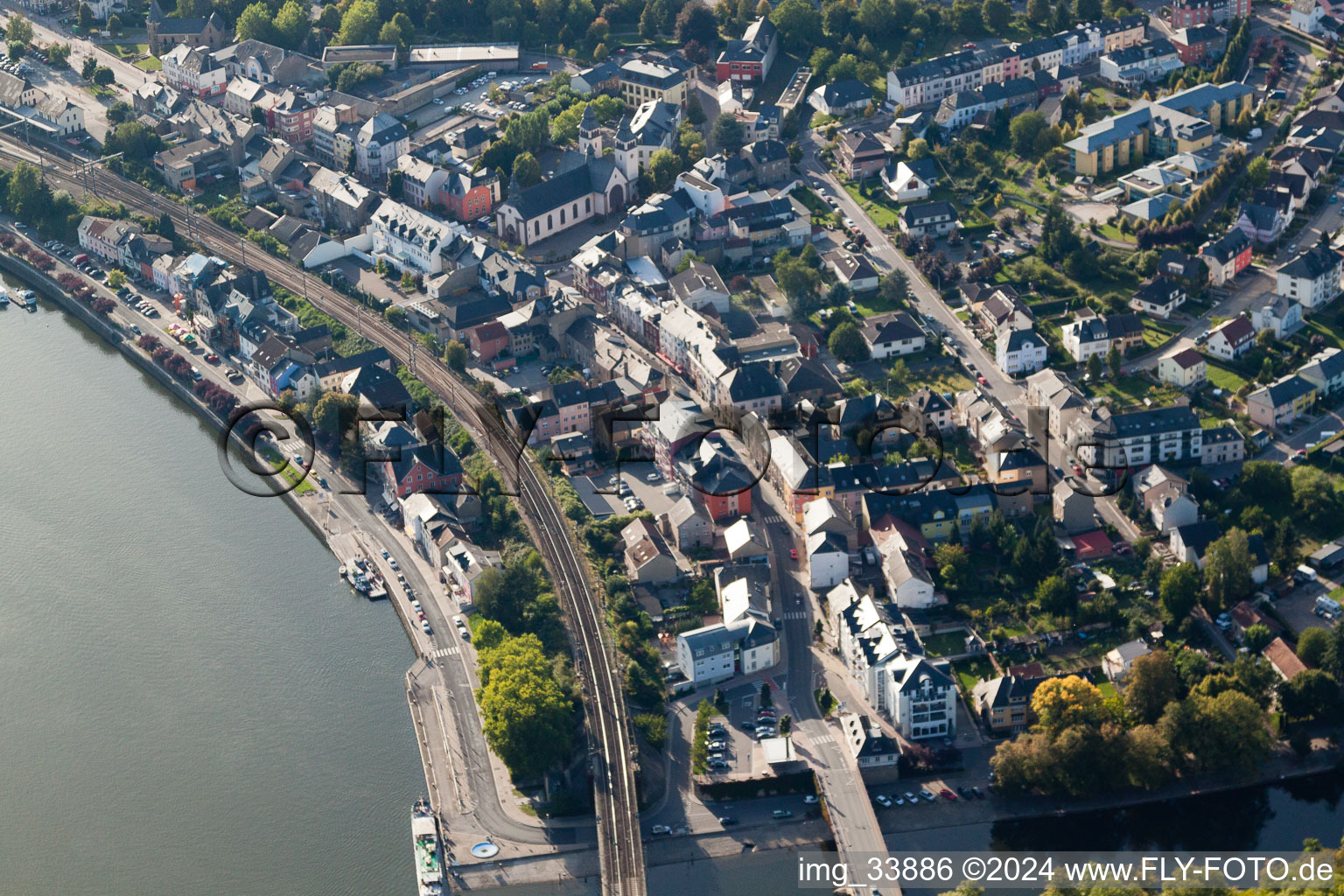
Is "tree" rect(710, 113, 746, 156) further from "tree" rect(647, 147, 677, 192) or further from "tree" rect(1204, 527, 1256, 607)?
"tree" rect(1204, 527, 1256, 607)

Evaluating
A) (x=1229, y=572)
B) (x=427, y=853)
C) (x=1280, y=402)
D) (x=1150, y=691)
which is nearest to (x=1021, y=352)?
(x=1280, y=402)

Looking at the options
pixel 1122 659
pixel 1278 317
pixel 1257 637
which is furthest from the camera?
pixel 1278 317

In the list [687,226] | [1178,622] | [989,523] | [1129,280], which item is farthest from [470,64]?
[1178,622]

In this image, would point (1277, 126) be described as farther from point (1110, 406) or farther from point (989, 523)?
point (989, 523)

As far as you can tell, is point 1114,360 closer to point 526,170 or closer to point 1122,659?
point 1122,659

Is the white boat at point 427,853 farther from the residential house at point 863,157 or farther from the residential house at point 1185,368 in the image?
the residential house at point 863,157

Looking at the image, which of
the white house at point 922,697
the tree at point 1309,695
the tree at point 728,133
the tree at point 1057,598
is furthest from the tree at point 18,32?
the tree at point 1309,695

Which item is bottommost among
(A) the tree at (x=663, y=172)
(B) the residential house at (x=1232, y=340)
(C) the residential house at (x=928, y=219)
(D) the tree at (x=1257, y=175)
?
(B) the residential house at (x=1232, y=340)
